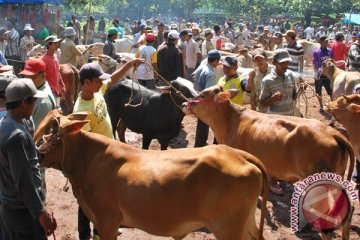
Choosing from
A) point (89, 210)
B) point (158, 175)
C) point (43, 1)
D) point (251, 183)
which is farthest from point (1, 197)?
point (43, 1)

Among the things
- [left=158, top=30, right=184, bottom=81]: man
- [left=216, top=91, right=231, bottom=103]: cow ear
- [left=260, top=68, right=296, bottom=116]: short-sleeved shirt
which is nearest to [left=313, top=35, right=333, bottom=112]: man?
[left=158, top=30, right=184, bottom=81]: man

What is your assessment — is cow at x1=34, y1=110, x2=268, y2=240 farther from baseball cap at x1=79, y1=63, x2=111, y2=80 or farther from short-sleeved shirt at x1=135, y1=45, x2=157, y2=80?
short-sleeved shirt at x1=135, y1=45, x2=157, y2=80

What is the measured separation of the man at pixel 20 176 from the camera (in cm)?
350

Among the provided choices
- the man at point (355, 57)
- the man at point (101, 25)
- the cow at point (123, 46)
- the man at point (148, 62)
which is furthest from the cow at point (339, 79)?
the man at point (101, 25)

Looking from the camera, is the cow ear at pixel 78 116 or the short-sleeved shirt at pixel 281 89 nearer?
the cow ear at pixel 78 116

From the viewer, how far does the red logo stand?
5453 millimetres

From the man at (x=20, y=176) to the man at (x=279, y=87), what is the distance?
400cm

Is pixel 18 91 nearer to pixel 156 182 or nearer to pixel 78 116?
pixel 78 116

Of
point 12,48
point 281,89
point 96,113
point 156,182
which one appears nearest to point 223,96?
point 281,89

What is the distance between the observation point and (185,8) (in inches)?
2586

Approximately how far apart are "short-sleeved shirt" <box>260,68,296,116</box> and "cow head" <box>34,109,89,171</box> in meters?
3.29

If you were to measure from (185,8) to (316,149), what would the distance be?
62.0m

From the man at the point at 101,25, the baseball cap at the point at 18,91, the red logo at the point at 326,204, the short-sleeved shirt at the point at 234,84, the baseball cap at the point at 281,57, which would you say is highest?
the baseball cap at the point at 18,91

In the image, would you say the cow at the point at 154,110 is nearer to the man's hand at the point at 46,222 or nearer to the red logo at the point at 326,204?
the red logo at the point at 326,204
